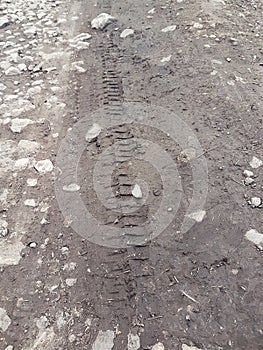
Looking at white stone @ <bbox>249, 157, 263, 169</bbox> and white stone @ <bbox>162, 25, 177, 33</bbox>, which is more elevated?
white stone @ <bbox>162, 25, 177, 33</bbox>

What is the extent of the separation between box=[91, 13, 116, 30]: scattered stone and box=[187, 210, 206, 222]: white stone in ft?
8.61

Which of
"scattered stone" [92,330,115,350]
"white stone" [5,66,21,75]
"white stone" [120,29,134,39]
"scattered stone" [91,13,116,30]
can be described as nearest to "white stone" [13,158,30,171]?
"white stone" [5,66,21,75]

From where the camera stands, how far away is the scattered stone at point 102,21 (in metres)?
4.46

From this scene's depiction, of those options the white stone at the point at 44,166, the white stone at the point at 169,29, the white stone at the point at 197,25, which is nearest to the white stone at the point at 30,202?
the white stone at the point at 44,166

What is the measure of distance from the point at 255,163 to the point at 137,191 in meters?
0.85

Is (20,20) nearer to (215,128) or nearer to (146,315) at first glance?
(215,128)

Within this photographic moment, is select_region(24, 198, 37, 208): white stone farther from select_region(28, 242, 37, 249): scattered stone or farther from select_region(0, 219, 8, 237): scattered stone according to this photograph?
select_region(28, 242, 37, 249): scattered stone

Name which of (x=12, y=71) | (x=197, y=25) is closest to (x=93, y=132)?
(x=12, y=71)

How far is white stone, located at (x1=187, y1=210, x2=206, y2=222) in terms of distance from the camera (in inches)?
104

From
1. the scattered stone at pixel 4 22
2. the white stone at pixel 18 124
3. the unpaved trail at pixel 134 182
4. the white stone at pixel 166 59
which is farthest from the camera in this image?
the scattered stone at pixel 4 22

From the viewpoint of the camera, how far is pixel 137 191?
9.16ft

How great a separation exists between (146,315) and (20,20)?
375cm

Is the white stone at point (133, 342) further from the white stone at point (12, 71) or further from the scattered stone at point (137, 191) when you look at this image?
the white stone at point (12, 71)

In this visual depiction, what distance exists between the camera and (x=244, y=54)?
3846 millimetres
